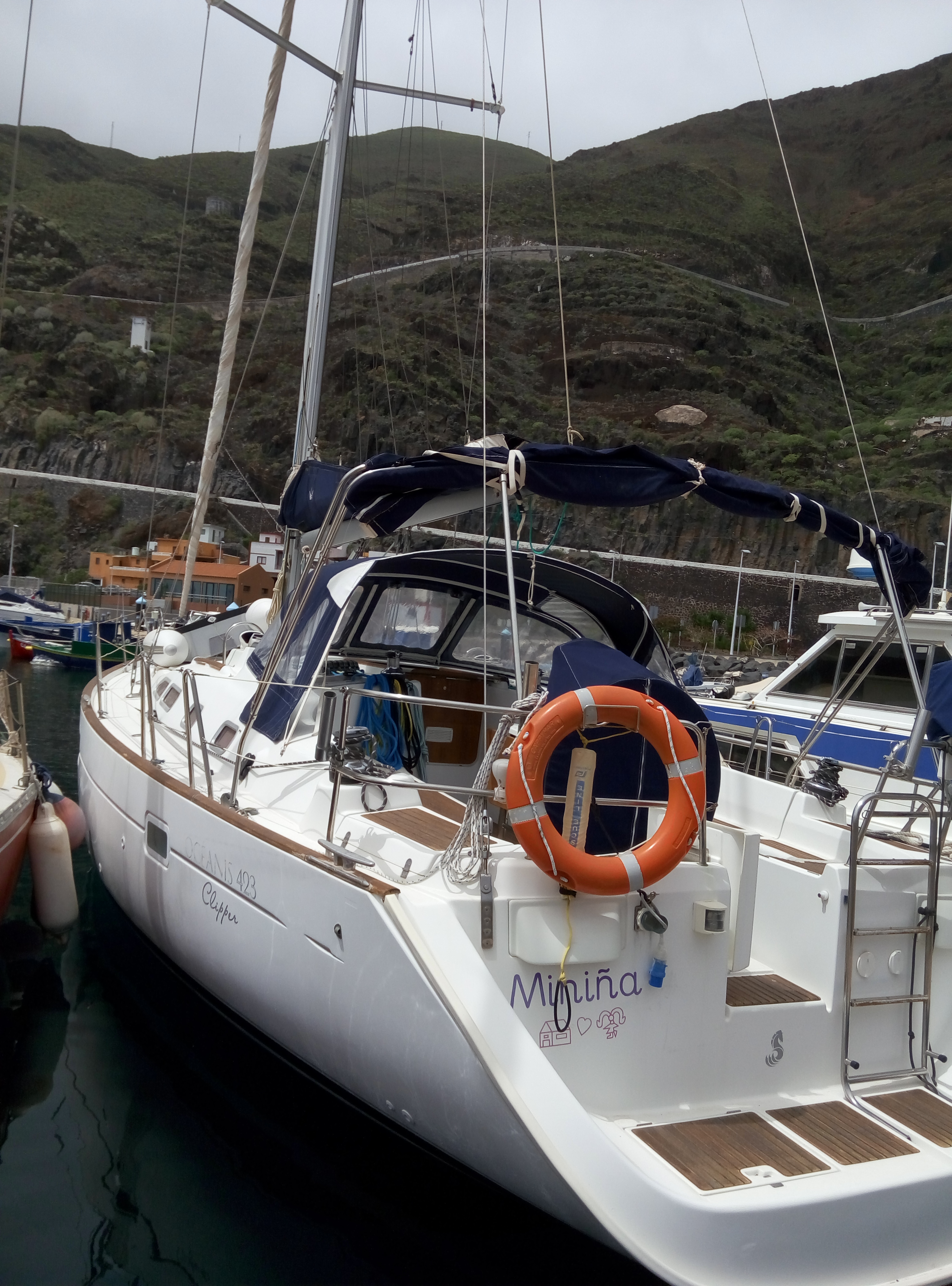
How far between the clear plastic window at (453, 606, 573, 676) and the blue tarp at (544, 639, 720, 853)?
5.31ft

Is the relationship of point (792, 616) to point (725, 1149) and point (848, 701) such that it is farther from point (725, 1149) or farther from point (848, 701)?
point (725, 1149)

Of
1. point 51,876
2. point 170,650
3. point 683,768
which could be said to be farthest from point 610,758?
point 170,650

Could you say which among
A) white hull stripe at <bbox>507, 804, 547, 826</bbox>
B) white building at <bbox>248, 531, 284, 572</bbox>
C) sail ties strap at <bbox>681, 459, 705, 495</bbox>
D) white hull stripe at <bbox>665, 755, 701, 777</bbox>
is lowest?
white hull stripe at <bbox>507, 804, 547, 826</bbox>

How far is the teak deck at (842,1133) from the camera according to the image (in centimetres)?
258

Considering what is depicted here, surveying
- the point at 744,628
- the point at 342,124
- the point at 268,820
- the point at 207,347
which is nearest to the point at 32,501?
the point at 207,347

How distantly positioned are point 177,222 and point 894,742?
310 feet

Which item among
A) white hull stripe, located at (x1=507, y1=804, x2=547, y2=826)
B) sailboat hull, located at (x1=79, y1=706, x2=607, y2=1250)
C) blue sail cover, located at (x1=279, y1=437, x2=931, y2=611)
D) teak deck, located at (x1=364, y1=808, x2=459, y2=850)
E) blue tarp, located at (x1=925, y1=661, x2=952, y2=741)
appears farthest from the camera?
blue tarp, located at (x1=925, y1=661, x2=952, y2=741)

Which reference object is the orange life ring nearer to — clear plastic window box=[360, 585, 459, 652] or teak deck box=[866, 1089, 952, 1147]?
teak deck box=[866, 1089, 952, 1147]

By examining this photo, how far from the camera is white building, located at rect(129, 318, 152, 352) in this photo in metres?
Result: 61.8

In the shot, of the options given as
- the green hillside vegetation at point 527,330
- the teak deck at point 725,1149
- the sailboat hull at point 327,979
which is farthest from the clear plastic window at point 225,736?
the green hillside vegetation at point 527,330

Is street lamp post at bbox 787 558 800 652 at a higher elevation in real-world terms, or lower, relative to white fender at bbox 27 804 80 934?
higher

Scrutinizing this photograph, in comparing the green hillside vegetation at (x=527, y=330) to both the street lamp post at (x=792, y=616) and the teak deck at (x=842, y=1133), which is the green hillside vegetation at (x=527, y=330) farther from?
the teak deck at (x=842, y=1133)

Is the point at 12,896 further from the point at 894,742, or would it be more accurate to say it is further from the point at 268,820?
the point at 894,742

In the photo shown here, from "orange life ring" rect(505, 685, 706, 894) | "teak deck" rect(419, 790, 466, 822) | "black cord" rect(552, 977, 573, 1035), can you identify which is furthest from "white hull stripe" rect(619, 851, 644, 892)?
"teak deck" rect(419, 790, 466, 822)
